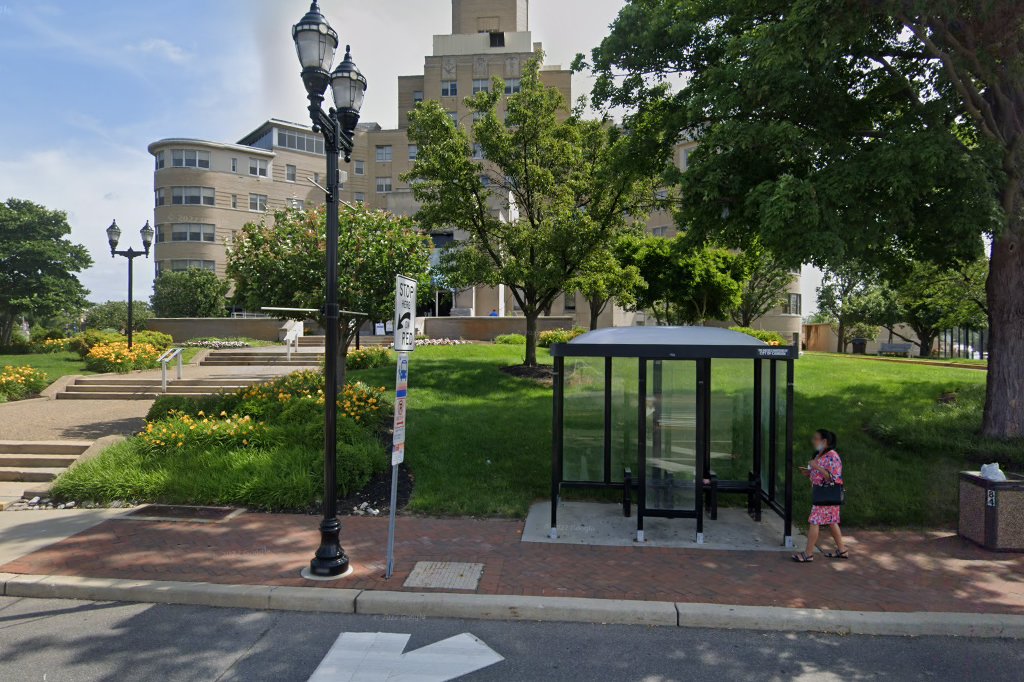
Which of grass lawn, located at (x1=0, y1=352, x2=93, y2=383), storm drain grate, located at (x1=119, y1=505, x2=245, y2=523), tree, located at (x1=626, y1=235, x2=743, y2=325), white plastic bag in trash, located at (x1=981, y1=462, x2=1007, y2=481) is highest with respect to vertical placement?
tree, located at (x1=626, y1=235, x2=743, y2=325)

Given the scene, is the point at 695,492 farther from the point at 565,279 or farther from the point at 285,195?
the point at 285,195

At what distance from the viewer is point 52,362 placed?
22891 mm

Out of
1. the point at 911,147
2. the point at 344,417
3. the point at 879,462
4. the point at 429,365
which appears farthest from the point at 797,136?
the point at 429,365

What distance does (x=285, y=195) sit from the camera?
5453 cm

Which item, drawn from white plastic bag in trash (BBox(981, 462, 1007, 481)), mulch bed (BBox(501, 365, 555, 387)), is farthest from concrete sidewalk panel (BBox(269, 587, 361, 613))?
mulch bed (BBox(501, 365, 555, 387))

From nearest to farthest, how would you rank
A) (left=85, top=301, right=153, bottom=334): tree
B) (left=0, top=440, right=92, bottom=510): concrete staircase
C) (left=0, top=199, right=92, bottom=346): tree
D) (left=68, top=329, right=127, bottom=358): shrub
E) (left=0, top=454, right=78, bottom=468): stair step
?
(left=0, top=440, right=92, bottom=510): concrete staircase
(left=0, top=454, right=78, bottom=468): stair step
(left=68, top=329, right=127, bottom=358): shrub
(left=0, top=199, right=92, bottom=346): tree
(left=85, top=301, right=153, bottom=334): tree

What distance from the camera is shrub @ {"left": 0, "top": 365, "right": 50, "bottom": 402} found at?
53.9ft

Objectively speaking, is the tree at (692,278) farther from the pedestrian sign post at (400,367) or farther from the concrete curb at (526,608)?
the concrete curb at (526,608)

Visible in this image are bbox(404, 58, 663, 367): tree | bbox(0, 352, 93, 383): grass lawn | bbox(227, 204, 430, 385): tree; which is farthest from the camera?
bbox(0, 352, 93, 383): grass lawn

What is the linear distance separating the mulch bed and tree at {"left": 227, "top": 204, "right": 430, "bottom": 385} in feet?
16.2

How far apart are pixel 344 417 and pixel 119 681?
258 inches

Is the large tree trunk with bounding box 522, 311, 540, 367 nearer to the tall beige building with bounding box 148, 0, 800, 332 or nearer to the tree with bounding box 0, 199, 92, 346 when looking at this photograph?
the tall beige building with bounding box 148, 0, 800, 332

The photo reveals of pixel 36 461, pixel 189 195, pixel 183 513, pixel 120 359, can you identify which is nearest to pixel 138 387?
pixel 120 359

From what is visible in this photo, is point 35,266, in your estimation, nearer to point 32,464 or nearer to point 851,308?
Result: point 32,464
